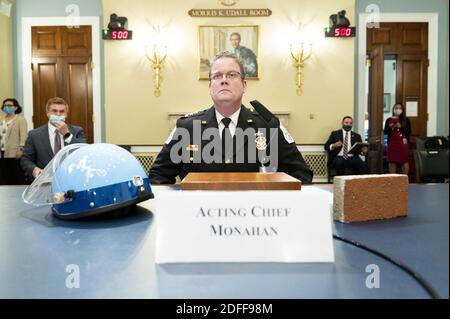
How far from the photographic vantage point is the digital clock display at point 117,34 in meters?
5.71

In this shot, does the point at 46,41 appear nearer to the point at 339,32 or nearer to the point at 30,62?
the point at 30,62

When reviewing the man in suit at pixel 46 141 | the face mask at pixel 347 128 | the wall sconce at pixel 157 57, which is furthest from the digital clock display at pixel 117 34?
the face mask at pixel 347 128

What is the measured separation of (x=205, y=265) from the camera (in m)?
0.53

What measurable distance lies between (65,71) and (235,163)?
18.0ft

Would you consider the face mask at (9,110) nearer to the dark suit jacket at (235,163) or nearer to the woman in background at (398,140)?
the dark suit jacket at (235,163)

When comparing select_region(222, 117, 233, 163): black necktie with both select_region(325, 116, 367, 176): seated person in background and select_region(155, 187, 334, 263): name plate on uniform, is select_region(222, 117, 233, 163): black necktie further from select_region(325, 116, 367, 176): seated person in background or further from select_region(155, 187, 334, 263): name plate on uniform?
select_region(325, 116, 367, 176): seated person in background

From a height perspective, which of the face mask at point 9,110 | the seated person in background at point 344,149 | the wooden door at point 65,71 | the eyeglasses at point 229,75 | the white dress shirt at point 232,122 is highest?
the wooden door at point 65,71

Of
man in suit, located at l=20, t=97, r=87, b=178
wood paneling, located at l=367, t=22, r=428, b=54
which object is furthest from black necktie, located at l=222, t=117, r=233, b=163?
wood paneling, located at l=367, t=22, r=428, b=54

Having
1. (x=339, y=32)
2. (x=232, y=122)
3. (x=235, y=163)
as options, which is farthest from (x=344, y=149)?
(x=235, y=163)

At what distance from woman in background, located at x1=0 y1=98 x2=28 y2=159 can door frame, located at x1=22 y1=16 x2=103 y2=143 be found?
52.8 inches

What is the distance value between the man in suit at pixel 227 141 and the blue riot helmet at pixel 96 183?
26.7 inches

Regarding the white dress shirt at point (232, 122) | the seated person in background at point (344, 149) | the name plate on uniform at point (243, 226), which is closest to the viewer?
the name plate on uniform at point (243, 226)
